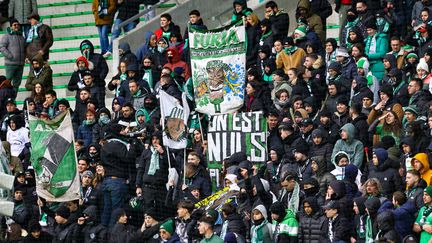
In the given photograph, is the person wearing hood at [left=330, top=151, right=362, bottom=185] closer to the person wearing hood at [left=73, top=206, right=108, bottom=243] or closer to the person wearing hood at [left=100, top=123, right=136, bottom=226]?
the person wearing hood at [left=73, top=206, right=108, bottom=243]

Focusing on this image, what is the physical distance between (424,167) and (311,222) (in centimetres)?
130

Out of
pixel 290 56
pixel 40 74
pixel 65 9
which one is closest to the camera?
pixel 290 56

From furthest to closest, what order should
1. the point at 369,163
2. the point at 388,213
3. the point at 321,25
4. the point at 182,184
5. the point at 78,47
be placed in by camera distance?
1. the point at 78,47
2. the point at 321,25
3. the point at 182,184
4. the point at 369,163
5. the point at 388,213

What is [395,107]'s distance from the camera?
74.0ft

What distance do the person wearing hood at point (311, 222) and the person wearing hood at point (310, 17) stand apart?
17.5ft

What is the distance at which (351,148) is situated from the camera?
22.2m

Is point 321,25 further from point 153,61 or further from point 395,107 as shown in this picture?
point 395,107

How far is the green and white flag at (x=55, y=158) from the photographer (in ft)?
80.4

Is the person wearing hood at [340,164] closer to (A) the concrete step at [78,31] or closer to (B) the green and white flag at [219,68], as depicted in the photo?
(B) the green and white flag at [219,68]

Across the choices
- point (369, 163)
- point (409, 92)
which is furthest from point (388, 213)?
point (409, 92)

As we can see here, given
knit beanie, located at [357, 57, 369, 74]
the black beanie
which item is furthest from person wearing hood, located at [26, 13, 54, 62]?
the black beanie

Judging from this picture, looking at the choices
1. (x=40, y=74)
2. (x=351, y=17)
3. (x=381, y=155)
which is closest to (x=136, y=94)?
(x=40, y=74)

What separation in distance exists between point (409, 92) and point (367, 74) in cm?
117

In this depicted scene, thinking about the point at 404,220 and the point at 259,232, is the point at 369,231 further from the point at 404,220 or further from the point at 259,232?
the point at 259,232
